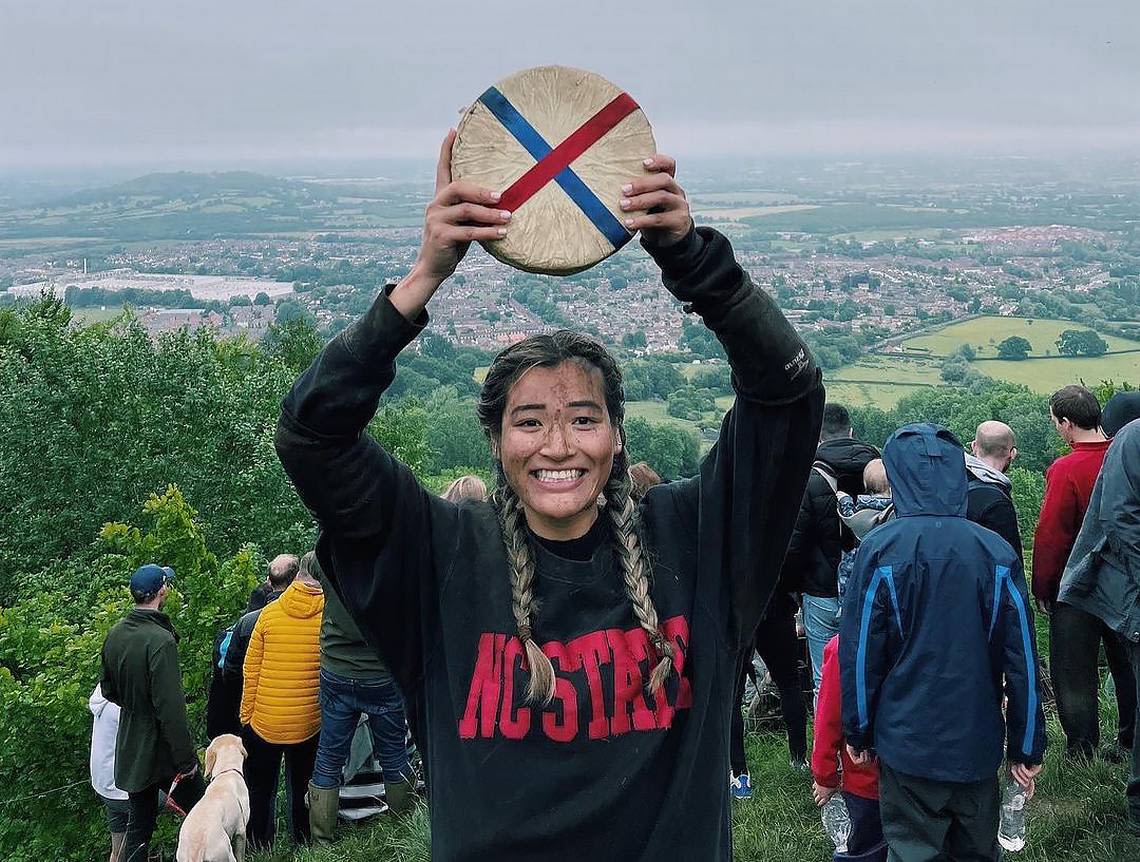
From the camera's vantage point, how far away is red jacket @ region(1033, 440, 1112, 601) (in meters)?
5.00

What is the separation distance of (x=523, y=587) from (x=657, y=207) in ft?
2.63

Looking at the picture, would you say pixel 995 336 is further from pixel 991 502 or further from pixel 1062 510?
pixel 991 502

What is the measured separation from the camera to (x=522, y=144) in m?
1.78

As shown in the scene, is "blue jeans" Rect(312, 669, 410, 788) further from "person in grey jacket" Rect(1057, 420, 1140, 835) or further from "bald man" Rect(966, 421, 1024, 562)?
"person in grey jacket" Rect(1057, 420, 1140, 835)

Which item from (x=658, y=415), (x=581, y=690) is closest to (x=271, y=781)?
(x=581, y=690)

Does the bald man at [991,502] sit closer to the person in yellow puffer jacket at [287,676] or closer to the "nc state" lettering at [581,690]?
the "nc state" lettering at [581,690]

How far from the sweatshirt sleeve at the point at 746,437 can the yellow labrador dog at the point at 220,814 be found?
13.2 ft

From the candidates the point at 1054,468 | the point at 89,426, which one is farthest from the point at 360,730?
the point at 89,426

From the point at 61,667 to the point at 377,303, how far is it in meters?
9.91

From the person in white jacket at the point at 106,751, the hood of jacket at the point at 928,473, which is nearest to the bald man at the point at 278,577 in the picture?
the person in white jacket at the point at 106,751

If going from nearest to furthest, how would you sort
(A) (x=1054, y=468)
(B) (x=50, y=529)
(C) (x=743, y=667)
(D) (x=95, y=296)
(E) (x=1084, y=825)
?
1. (C) (x=743, y=667)
2. (E) (x=1084, y=825)
3. (A) (x=1054, y=468)
4. (B) (x=50, y=529)
5. (D) (x=95, y=296)

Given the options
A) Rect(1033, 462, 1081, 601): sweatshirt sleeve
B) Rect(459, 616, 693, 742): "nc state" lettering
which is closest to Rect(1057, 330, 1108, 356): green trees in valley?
Rect(1033, 462, 1081, 601): sweatshirt sleeve

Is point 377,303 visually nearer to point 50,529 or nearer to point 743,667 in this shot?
point 743,667

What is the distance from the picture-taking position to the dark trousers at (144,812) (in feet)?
18.5
